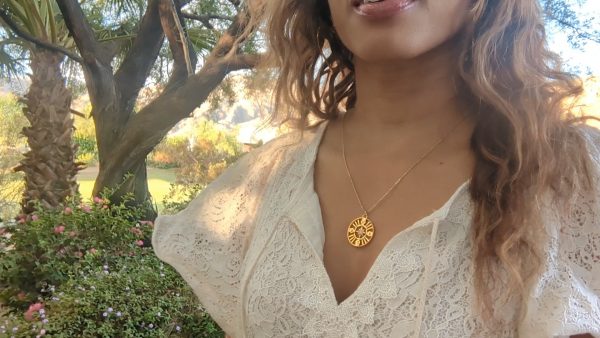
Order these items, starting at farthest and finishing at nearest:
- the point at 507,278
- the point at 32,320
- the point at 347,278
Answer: the point at 32,320 → the point at 347,278 → the point at 507,278

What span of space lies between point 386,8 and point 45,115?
12.2 feet

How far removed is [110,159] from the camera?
4.48 meters

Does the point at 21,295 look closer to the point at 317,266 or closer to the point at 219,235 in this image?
the point at 219,235

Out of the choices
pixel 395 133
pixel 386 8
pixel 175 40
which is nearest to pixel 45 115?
pixel 175 40

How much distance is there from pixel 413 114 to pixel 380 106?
0.06 metres

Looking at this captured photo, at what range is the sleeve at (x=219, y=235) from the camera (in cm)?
99

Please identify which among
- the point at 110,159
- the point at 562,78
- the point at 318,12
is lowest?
the point at 110,159

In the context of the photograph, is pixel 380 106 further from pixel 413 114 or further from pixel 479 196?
pixel 479 196

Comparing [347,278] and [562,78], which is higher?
[562,78]

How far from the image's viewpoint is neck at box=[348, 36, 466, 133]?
2.94 ft

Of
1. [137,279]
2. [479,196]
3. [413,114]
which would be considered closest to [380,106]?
[413,114]

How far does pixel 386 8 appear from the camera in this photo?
802 mm

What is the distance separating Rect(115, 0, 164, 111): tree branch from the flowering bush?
1234mm

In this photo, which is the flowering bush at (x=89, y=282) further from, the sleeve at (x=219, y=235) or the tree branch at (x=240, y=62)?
the sleeve at (x=219, y=235)
